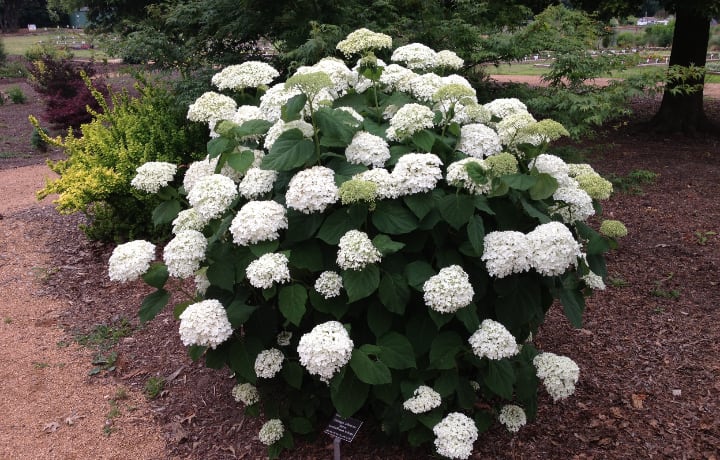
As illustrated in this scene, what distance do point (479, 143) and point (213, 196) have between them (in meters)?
1.18

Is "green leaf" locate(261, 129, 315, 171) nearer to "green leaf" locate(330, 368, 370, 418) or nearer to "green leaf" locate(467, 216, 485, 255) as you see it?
"green leaf" locate(467, 216, 485, 255)

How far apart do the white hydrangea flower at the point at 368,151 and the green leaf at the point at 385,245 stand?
386 millimetres

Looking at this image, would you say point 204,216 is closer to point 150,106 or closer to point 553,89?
point 150,106

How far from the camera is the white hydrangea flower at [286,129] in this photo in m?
2.40

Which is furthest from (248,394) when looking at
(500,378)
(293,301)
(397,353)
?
(500,378)

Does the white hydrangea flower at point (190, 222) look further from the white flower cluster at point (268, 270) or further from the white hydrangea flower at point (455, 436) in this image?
the white hydrangea flower at point (455, 436)

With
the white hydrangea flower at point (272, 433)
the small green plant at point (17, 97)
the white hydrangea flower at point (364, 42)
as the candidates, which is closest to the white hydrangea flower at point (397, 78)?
the white hydrangea flower at point (364, 42)

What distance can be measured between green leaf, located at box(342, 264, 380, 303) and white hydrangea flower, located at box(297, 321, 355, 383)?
0.15 metres

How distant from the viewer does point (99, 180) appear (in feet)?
15.7

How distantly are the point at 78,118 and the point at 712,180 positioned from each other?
11.5m

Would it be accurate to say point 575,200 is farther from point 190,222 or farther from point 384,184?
point 190,222

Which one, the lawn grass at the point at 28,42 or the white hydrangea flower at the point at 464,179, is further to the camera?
the lawn grass at the point at 28,42

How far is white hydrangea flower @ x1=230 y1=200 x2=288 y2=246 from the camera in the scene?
2145 millimetres

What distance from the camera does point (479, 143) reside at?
2477mm
